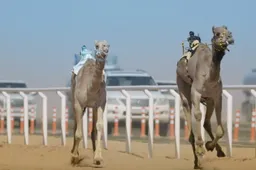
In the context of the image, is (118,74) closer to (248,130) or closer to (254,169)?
(248,130)

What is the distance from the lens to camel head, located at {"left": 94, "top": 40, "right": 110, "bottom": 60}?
12.5 m

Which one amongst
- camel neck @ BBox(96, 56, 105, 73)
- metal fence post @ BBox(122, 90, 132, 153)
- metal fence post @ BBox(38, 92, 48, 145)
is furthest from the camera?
metal fence post @ BBox(38, 92, 48, 145)

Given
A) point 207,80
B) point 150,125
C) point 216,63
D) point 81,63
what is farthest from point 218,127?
point 150,125

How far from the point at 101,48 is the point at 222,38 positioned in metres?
2.10

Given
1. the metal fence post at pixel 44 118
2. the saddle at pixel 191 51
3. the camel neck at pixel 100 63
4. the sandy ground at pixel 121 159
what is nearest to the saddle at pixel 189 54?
the saddle at pixel 191 51

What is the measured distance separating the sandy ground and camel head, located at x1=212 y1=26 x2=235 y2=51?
194cm

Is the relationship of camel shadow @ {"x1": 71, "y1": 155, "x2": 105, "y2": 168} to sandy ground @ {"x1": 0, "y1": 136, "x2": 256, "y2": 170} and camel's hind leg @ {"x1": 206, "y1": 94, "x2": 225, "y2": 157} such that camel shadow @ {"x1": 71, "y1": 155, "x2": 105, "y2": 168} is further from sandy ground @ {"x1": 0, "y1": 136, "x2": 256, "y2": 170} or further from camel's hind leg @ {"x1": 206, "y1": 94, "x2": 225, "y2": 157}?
Result: camel's hind leg @ {"x1": 206, "y1": 94, "x2": 225, "y2": 157}

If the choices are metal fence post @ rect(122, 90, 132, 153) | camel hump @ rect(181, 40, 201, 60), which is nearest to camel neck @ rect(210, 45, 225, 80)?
camel hump @ rect(181, 40, 201, 60)

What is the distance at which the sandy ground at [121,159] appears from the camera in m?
12.9

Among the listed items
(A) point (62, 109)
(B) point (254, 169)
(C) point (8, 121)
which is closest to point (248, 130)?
(A) point (62, 109)

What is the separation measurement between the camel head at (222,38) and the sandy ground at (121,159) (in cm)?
194

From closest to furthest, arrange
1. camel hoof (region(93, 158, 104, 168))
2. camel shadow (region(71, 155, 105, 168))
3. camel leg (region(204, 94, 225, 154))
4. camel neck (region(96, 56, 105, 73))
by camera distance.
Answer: camel leg (region(204, 94, 225, 154)), camel neck (region(96, 56, 105, 73)), camel hoof (region(93, 158, 104, 168)), camel shadow (region(71, 155, 105, 168))

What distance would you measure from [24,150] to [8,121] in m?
3.29

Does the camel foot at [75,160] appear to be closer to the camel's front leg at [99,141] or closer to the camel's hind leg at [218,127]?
the camel's front leg at [99,141]
